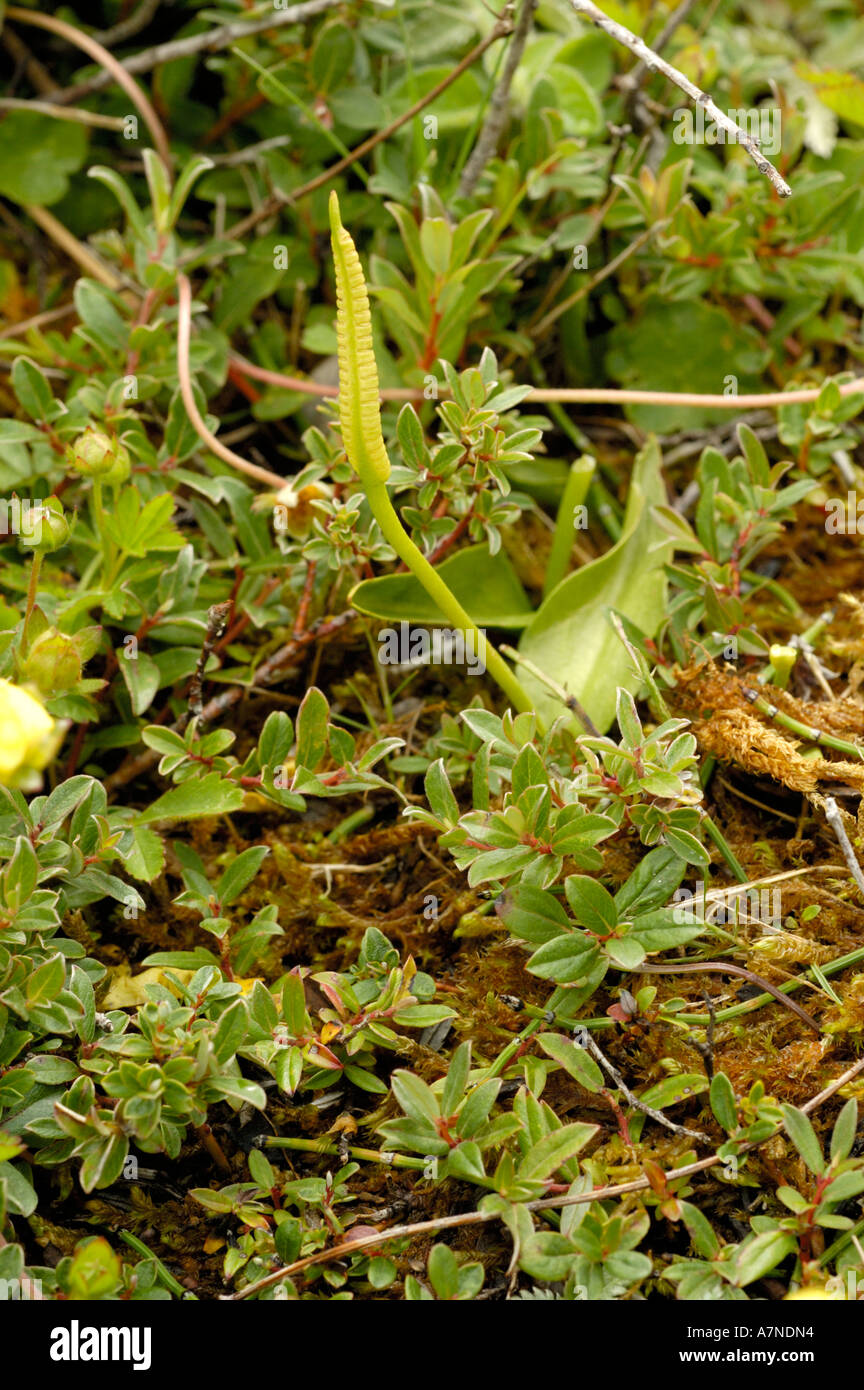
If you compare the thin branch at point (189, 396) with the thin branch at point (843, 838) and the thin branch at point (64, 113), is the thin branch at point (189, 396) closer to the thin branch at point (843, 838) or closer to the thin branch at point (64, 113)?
the thin branch at point (64, 113)

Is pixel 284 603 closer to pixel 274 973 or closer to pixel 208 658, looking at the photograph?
pixel 208 658

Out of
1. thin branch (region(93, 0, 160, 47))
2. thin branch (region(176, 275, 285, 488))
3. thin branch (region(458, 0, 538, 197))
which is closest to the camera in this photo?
thin branch (region(176, 275, 285, 488))

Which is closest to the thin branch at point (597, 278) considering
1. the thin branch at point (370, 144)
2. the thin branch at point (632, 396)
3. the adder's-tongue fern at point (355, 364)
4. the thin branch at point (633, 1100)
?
the thin branch at point (632, 396)

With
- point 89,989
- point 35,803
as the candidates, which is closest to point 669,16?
point 35,803

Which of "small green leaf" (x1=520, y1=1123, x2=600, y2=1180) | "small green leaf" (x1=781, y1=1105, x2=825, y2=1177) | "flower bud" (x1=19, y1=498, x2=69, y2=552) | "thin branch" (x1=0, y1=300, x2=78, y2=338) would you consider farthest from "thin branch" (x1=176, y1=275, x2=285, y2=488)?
"small green leaf" (x1=781, y1=1105, x2=825, y2=1177)

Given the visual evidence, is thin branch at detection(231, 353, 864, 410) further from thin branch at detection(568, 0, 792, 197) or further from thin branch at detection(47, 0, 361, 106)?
thin branch at detection(47, 0, 361, 106)

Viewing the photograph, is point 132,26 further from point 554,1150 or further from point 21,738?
point 554,1150
